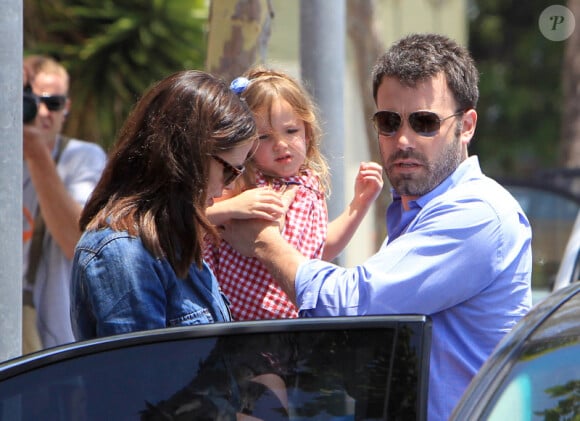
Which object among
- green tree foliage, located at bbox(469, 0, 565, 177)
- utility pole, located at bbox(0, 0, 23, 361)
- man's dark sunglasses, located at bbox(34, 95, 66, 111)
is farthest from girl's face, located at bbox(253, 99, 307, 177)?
green tree foliage, located at bbox(469, 0, 565, 177)

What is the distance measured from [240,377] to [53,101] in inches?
115

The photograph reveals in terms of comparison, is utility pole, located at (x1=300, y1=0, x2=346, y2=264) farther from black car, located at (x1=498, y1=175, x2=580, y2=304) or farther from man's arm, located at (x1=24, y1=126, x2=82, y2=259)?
black car, located at (x1=498, y1=175, x2=580, y2=304)

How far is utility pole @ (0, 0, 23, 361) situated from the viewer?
104 inches

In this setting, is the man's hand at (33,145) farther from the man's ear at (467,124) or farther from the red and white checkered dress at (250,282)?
the man's ear at (467,124)

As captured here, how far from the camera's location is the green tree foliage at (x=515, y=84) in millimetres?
24281

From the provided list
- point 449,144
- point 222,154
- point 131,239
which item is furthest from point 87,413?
point 449,144

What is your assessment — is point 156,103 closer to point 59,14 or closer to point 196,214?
point 196,214

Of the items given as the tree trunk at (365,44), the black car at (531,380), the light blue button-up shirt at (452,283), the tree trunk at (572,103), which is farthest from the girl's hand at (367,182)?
the tree trunk at (572,103)

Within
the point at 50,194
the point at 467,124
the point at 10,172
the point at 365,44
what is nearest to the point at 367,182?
the point at 467,124

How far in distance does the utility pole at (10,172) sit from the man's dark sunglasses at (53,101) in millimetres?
1826

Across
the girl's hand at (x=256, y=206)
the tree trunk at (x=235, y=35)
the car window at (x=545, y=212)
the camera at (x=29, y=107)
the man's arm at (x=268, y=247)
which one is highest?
the tree trunk at (x=235, y=35)

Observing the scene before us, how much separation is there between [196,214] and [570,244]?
110 inches

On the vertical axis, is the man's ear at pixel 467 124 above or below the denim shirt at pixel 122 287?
above

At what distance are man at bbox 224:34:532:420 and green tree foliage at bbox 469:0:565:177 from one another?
2142 cm
